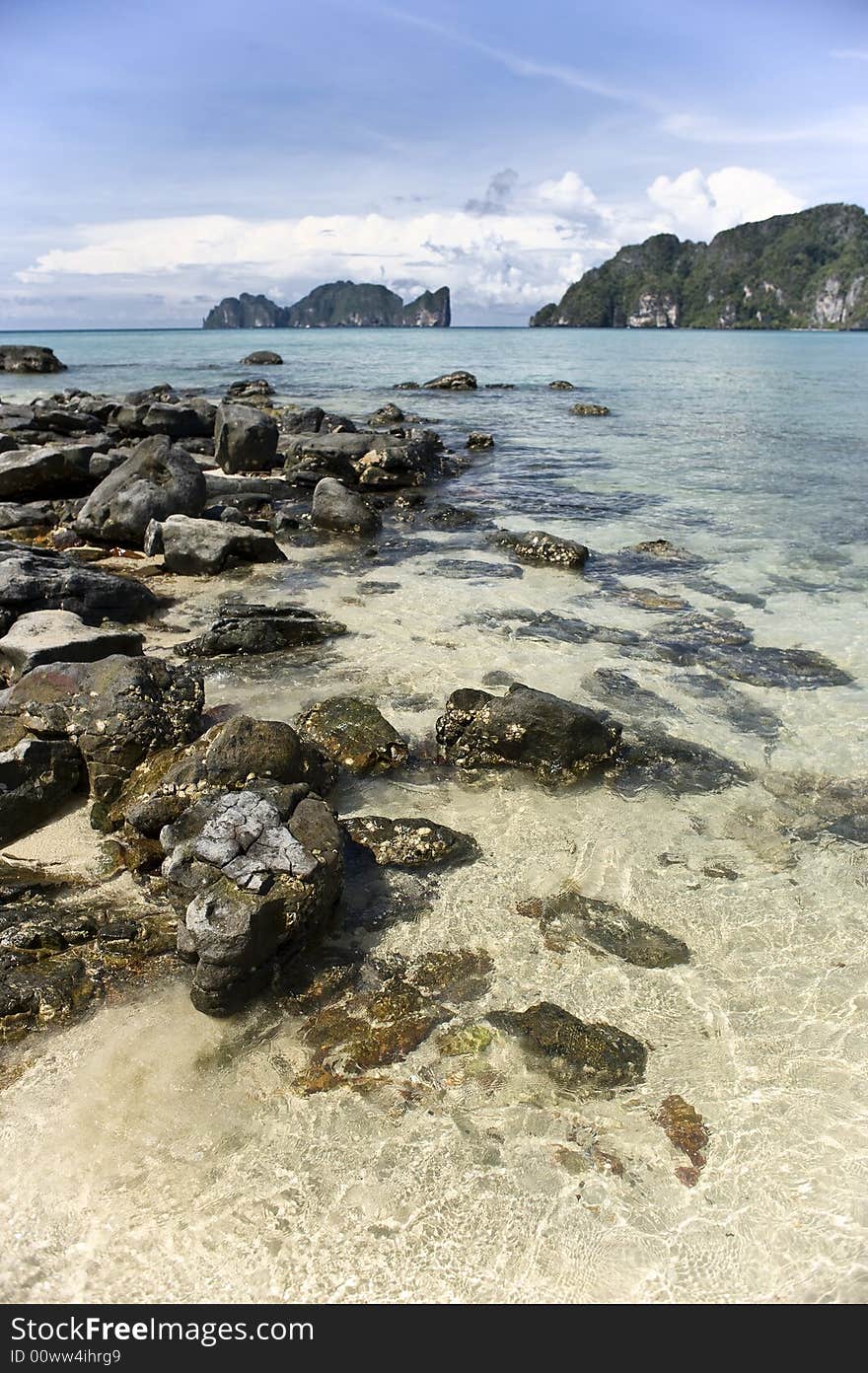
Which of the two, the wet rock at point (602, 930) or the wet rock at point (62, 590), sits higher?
the wet rock at point (62, 590)

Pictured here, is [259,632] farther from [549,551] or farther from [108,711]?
[549,551]

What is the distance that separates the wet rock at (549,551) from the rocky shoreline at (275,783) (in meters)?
0.05

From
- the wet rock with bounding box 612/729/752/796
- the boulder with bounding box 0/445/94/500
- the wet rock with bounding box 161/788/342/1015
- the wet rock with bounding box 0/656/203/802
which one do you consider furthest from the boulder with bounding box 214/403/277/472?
the wet rock with bounding box 161/788/342/1015

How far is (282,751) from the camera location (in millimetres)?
6051

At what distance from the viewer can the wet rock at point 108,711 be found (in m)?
6.28

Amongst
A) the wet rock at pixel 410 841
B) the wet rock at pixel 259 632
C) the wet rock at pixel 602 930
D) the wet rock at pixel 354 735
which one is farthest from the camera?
the wet rock at pixel 259 632

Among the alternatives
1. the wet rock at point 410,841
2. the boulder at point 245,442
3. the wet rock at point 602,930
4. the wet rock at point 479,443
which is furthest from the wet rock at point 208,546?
the wet rock at point 479,443

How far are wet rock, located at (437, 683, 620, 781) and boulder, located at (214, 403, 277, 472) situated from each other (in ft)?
49.8

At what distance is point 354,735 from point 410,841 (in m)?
1.49

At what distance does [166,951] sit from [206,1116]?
1.19m

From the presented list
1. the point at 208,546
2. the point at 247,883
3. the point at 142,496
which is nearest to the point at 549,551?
the point at 208,546

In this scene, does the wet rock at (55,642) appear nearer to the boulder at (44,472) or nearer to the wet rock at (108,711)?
the wet rock at (108,711)

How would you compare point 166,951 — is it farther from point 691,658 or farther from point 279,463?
point 279,463

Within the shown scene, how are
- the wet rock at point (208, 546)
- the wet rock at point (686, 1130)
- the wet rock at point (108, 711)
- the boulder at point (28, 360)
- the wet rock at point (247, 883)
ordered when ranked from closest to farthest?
1. the wet rock at point (686, 1130)
2. the wet rock at point (247, 883)
3. the wet rock at point (108, 711)
4. the wet rock at point (208, 546)
5. the boulder at point (28, 360)
